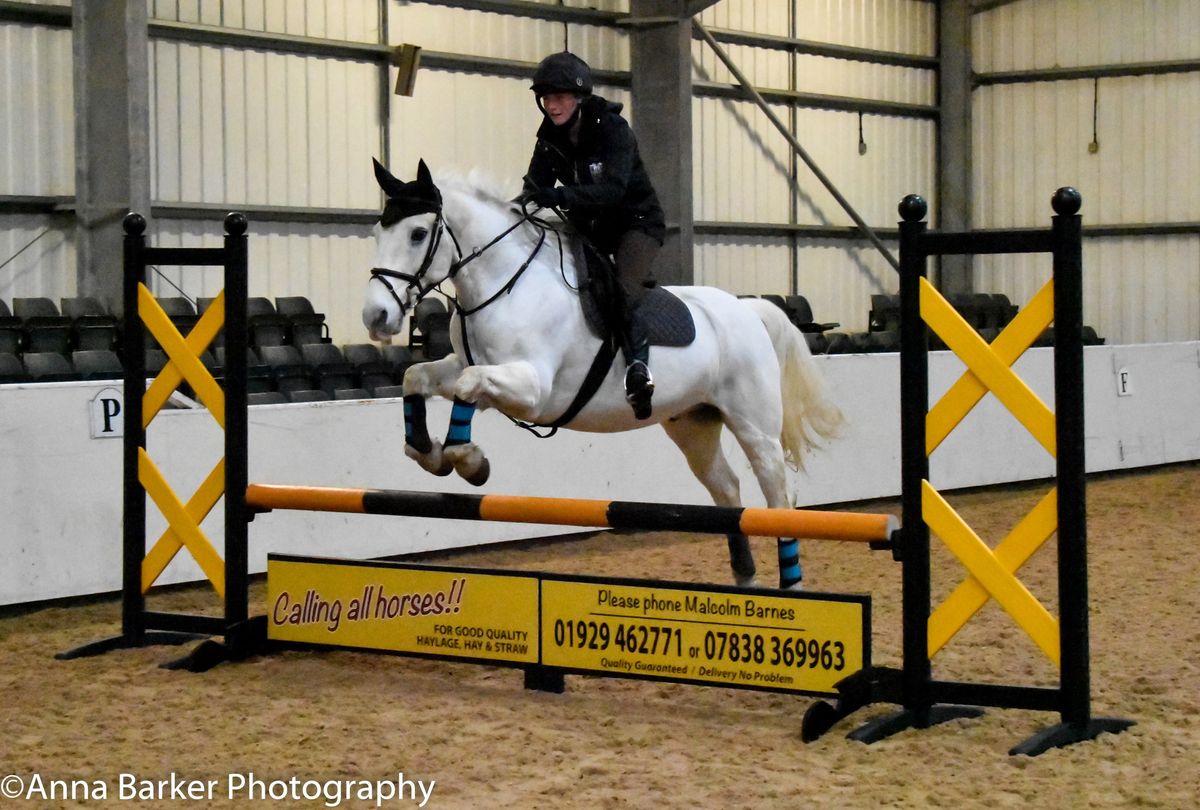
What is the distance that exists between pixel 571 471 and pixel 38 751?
15.2 ft

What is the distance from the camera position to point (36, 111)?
10.8 meters

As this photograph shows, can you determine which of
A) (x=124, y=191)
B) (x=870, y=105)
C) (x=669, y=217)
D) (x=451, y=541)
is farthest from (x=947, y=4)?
(x=451, y=541)

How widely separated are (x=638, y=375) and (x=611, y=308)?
27 centimetres

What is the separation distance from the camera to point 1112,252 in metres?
17.6

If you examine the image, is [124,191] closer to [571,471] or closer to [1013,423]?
[571,471]

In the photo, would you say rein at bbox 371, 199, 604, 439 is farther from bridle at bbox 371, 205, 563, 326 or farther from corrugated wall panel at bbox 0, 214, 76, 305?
corrugated wall panel at bbox 0, 214, 76, 305

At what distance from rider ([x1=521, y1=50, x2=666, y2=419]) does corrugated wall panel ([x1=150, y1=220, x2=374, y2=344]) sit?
698 cm

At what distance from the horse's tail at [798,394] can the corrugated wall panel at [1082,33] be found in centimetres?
1298

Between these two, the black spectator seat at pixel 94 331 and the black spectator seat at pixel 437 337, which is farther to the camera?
the black spectator seat at pixel 437 337

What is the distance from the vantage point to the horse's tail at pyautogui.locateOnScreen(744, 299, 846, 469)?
6.14 metres

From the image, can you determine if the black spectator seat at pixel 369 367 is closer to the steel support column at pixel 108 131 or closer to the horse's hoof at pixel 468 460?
the steel support column at pixel 108 131

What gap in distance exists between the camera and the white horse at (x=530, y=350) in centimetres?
459

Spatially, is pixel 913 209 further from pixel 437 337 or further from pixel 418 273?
pixel 437 337

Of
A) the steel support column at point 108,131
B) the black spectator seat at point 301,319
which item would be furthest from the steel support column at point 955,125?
the steel support column at point 108,131
